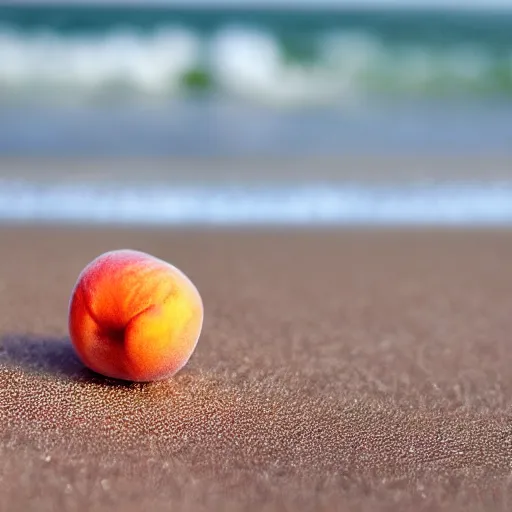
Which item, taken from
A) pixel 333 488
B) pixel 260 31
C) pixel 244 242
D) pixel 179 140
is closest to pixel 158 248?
pixel 244 242

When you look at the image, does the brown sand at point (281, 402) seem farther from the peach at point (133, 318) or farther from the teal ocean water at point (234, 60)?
the teal ocean water at point (234, 60)

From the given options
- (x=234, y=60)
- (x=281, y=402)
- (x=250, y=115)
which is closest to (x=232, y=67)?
(x=234, y=60)

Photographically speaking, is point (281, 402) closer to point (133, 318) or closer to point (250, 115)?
point (133, 318)

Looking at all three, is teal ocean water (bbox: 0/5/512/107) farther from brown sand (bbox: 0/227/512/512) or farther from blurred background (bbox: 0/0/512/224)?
brown sand (bbox: 0/227/512/512)

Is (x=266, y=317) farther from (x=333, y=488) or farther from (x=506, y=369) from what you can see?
(x=333, y=488)

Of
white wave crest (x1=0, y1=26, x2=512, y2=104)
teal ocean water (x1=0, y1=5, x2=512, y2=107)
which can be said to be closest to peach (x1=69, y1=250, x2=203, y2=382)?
teal ocean water (x1=0, y1=5, x2=512, y2=107)

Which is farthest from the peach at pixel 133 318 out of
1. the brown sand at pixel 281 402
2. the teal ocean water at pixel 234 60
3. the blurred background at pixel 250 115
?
the teal ocean water at pixel 234 60
